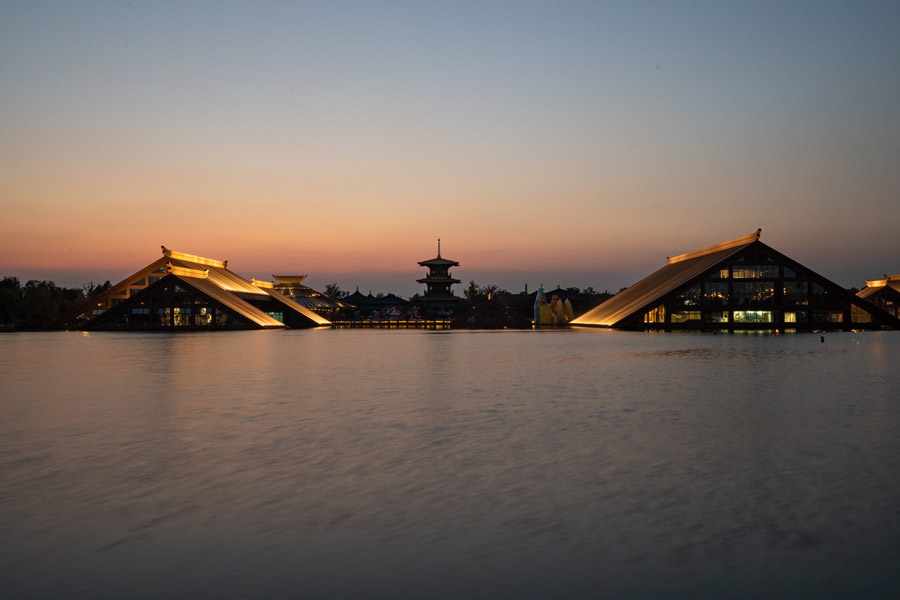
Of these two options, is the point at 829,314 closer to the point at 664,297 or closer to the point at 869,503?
the point at 664,297

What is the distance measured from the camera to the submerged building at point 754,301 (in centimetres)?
8769

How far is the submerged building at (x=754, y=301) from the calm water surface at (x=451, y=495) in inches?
2633

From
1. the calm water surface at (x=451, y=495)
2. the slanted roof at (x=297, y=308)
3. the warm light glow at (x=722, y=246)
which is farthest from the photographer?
the slanted roof at (x=297, y=308)

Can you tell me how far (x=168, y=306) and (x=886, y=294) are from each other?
330 ft

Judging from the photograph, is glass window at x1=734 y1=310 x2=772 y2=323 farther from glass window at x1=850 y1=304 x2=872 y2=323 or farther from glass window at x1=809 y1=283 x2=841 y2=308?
glass window at x1=850 y1=304 x2=872 y2=323

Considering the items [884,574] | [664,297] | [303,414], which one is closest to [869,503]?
[884,574]

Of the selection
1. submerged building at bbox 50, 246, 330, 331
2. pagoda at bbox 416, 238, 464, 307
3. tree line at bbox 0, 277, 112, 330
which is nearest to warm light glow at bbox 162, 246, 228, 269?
submerged building at bbox 50, 246, 330, 331

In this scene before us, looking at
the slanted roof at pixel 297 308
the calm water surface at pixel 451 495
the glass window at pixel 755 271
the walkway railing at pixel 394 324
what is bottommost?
the calm water surface at pixel 451 495

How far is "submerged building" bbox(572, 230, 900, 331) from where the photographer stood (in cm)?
8769

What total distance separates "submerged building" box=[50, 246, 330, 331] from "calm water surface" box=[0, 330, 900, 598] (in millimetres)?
70955

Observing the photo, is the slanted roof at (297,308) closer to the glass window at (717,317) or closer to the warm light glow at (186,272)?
the warm light glow at (186,272)

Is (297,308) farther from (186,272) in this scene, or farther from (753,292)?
(753,292)

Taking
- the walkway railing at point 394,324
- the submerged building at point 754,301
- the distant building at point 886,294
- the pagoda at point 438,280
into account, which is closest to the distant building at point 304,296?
the walkway railing at point 394,324

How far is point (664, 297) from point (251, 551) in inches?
3278
